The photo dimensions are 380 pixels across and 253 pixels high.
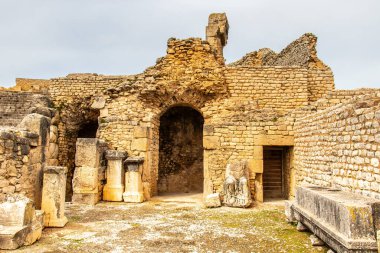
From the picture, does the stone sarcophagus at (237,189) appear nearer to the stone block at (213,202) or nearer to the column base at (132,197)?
the stone block at (213,202)

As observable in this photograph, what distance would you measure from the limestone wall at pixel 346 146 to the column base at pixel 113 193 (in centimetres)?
541

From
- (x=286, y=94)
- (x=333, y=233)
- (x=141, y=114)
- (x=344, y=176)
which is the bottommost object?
(x=333, y=233)

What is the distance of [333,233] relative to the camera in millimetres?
4086

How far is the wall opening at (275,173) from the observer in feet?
34.4

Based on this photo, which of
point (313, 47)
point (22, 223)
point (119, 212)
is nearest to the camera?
point (22, 223)

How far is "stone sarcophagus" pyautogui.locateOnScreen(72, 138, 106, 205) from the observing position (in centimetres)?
901

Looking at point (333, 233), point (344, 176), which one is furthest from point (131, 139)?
point (333, 233)

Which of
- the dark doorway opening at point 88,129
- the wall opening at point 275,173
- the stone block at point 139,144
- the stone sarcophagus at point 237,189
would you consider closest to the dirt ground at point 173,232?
the stone sarcophagus at point 237,189

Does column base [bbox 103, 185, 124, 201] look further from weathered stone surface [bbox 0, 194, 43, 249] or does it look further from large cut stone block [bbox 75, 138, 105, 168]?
weathered stone surface [bbox 0, 194, 43, 249]

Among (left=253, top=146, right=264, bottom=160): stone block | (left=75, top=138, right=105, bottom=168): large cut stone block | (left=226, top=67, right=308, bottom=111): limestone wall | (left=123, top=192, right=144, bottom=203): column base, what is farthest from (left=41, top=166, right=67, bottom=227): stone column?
(left=226, top=67, right=308, bottom=111): limestone wall

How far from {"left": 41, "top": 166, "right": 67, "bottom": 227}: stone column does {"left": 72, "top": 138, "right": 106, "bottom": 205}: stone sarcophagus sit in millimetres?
2853

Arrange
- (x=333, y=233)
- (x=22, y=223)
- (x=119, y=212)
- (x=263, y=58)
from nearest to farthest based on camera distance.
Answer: (x=333, y=233)
(x=22, y=223)
(x=119, y=212)
(x=263, y=58)

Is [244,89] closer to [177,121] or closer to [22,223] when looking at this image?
[177,121]

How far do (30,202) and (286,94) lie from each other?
9306mm
